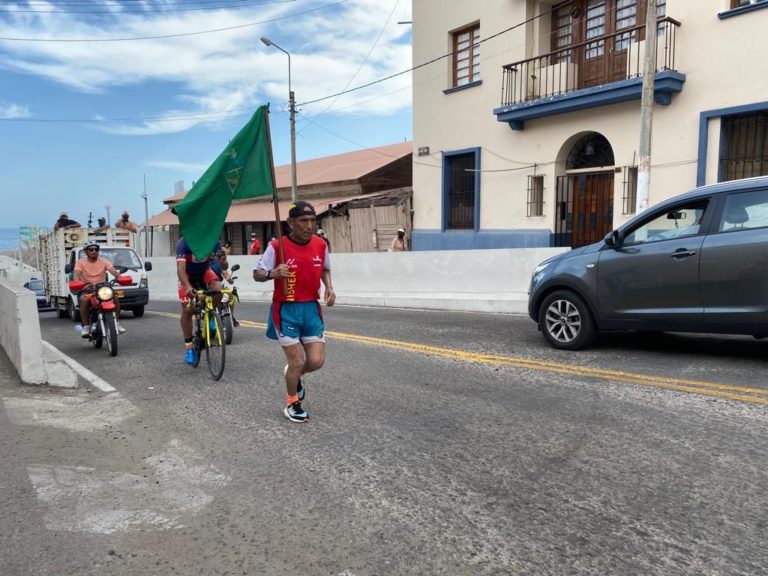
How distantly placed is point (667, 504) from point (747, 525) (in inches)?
15.2

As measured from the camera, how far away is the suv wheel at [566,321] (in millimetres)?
7453

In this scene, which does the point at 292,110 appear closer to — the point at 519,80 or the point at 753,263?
the point at 519,80

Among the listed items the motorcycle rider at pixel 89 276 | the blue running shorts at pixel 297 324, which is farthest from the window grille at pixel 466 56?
the blue running shorts at pixel 297 324

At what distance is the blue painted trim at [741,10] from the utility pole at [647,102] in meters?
2.23

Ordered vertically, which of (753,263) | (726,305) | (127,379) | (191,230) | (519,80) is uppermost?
(519,80)

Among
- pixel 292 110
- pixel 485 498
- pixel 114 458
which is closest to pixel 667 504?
pixel 485 498

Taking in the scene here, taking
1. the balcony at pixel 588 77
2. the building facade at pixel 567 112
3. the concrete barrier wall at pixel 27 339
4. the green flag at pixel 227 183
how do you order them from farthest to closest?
the balcony at pixel 588 77 → the building facade at pixel 567 112 → the concrete barrier wall at pixel 27 339 → the green flag at pixel 227 183

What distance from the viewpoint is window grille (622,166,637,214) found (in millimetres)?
14922

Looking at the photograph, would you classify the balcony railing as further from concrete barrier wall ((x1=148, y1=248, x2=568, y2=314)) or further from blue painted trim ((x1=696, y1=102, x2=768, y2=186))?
concrete barrier wall ((x1=148, y1=248, x2=568, y2=314))

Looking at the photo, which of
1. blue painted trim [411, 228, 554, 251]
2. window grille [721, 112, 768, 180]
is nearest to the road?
window grille [721, 112, 768, 180]

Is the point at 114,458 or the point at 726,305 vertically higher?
the point at 726,305

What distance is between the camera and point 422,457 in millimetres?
4219

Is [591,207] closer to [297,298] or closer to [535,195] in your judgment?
[535,195]

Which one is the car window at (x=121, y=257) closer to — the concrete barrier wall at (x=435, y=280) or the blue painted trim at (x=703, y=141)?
the concrete barrier wall at (x=435, y=280)
